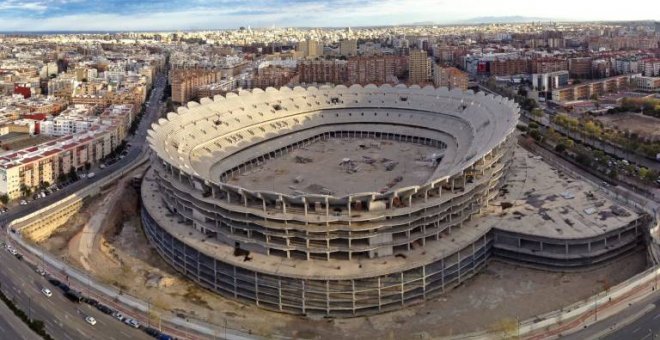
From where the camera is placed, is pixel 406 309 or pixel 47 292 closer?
pixel 406 309

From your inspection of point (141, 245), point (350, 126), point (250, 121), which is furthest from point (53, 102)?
point (141, 245)

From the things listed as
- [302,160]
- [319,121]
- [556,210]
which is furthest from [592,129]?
[302,160]

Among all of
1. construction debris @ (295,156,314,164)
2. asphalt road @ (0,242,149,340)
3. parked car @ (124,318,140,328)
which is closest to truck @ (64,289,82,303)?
asphalt road @ (0,242,149,340)

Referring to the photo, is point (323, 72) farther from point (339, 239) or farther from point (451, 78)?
point (339, 239)

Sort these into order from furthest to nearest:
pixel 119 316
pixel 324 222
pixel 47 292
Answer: pixel 324 222 < pixel 47 292 < pixel 119 316

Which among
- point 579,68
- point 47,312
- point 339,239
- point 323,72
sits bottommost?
point 47,312

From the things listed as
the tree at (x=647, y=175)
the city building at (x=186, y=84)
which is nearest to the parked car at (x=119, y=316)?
the tree at (x=647, y=175)
